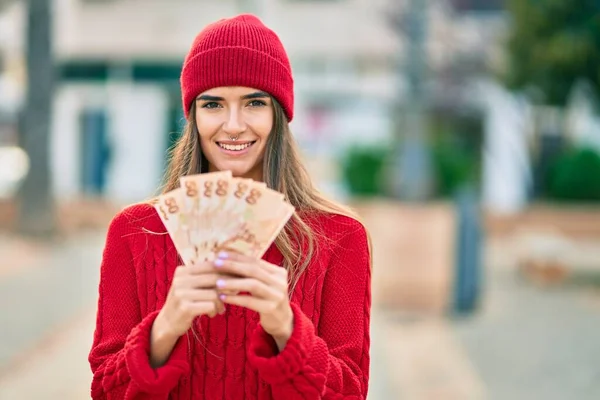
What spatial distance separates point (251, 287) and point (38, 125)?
42.3 feet

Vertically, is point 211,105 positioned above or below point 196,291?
above

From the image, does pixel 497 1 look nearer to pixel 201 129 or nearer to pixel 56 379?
pixel 56 379

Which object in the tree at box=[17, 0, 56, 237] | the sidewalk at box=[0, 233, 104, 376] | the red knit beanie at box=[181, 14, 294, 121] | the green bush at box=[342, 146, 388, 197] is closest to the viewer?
the red knit beanie at box=[181, 14, 294, 121]

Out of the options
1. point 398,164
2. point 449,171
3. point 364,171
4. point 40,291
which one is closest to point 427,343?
point 40,291

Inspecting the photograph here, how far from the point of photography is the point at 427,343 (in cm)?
838

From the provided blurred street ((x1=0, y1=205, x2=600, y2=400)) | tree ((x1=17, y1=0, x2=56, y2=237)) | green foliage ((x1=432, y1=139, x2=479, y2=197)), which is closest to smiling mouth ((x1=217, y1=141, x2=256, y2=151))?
blurred street ((x1=0, y1=205, x2=600, y2=400))

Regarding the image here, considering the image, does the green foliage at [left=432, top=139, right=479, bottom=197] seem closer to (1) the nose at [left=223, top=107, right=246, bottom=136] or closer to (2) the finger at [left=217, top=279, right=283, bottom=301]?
(1) the nose at [left=223, top=107, right=246, bottom=136]

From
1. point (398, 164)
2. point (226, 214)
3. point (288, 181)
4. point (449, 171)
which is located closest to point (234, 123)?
point (288, 181)

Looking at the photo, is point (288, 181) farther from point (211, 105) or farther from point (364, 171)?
point (364, 171)

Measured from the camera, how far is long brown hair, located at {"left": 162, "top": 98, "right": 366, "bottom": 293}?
2.41m

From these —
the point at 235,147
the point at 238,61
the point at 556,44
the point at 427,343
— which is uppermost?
the point at 556,44

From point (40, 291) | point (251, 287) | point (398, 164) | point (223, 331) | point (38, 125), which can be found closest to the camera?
point (251, 287)

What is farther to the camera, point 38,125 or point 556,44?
point 38,125

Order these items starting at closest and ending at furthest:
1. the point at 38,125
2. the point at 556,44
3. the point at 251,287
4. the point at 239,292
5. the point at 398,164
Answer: the point at 251,287 < the point at 239,292 < the point at 556,44 < the point at 398,164 < the point at 38,125
